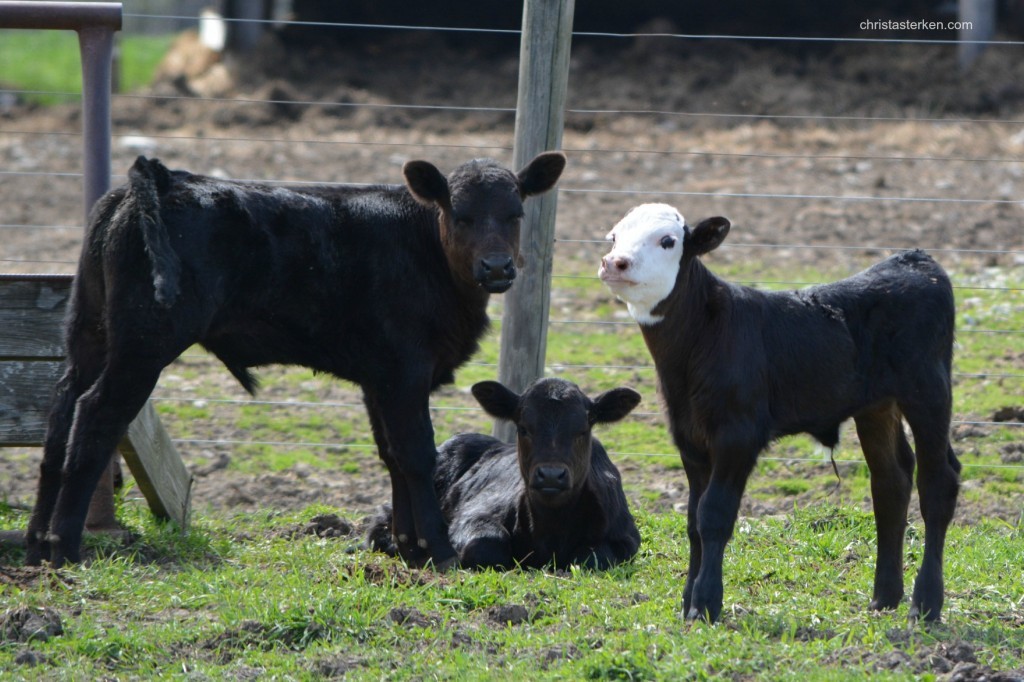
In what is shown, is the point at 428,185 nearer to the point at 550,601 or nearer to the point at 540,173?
the point at 540,173

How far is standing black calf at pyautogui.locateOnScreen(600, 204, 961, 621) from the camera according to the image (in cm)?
518

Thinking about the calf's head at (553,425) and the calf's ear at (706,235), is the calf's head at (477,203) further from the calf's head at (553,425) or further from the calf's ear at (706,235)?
the calf's ear at (706,235)

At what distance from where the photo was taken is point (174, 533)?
264 inches

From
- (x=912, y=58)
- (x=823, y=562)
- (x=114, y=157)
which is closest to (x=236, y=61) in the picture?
(x=114, y=157)

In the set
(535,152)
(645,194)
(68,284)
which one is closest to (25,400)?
(68,284)

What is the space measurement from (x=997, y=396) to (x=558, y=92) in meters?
3.90

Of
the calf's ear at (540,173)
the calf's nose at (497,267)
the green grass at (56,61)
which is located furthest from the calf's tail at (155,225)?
the green grass at (56,61)

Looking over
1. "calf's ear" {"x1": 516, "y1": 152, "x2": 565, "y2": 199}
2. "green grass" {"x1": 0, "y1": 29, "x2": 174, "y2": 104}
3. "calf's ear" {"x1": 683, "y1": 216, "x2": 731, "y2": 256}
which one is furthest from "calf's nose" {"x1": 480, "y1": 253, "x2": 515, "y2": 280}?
"green grass" {"x1": 0, "y1": 29, "x2": 174, "y2": 104}

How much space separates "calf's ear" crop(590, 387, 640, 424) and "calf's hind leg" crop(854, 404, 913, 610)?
4.21ft

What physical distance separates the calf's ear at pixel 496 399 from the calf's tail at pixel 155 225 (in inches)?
62.1

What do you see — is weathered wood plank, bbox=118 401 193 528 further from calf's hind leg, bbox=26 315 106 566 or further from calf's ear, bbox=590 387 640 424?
calf's ear, bbox=590 387 640 424

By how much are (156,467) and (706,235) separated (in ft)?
10.4

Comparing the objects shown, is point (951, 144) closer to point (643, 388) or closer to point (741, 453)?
point (643, 388)

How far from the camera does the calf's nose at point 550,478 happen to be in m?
6.21
